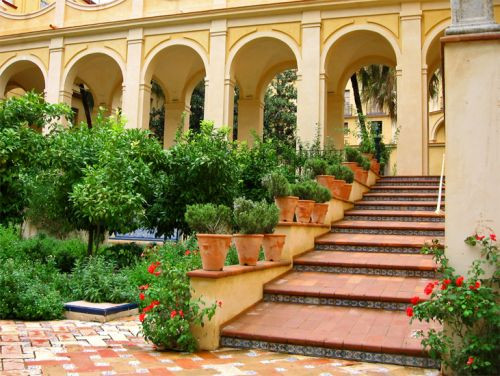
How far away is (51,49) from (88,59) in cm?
141

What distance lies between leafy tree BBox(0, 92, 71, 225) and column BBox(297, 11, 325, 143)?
730 cm

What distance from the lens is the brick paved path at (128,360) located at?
12.9ft

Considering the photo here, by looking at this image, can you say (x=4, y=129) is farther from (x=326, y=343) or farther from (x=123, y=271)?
(x=326, y=343)

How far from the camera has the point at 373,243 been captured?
7.55 m

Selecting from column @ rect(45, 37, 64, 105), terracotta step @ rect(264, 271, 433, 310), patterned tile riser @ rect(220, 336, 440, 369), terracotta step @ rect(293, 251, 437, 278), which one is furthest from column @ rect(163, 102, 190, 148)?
patterned tile riser @ rect(220, 336, 440, 369)

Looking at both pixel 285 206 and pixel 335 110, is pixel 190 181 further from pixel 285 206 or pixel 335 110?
pixel 335 110

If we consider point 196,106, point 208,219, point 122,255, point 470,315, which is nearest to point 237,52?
point 122,255

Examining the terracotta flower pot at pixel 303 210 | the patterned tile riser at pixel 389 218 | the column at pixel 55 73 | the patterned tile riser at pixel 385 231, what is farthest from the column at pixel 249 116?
the terracotta flower pot at pixel 303 210

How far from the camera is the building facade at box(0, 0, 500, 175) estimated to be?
14070 mm

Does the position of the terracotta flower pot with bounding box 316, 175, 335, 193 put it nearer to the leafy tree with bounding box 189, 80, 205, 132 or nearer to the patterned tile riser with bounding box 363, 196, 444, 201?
the patterned tile riser with bounding box 363, 196, 444, 201

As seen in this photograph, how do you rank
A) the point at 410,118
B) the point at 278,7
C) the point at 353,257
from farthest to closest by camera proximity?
the point at 278,7 < the point at 410,118 < the point at 353,257

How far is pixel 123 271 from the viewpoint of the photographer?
7.38 metres

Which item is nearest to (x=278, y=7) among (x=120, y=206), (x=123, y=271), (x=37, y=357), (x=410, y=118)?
(x=410, y=118)

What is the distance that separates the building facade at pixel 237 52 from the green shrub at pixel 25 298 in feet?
24.9
